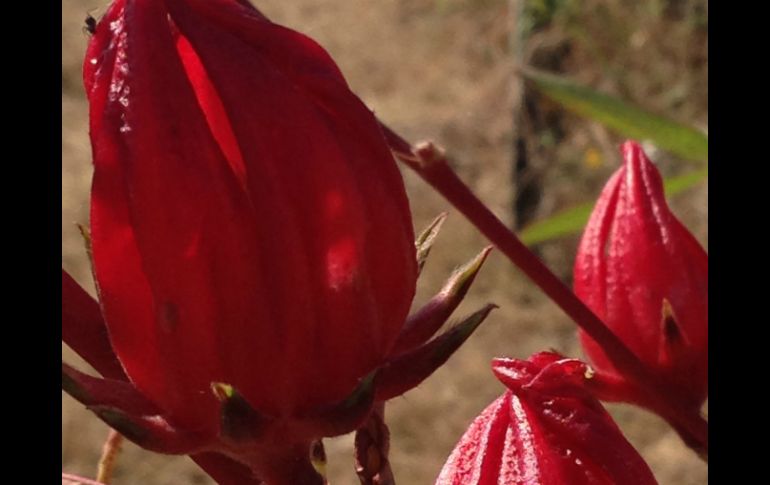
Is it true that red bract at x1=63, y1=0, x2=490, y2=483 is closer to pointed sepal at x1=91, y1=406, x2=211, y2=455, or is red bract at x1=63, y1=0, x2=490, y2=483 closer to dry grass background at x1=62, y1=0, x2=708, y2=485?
pointed sepal at x1=91, y1=406, x2=211, y2=455

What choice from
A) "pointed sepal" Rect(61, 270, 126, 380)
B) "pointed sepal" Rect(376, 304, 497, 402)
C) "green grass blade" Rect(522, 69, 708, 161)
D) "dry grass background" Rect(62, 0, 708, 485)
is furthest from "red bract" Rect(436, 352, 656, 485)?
"dry grass background" Rect(62, 0, 708, 485)

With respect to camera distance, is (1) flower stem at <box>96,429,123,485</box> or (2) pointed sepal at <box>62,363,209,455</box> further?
(1) flower stem at <box>96,429,123,485</box>

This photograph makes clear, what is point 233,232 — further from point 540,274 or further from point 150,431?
point 540,274

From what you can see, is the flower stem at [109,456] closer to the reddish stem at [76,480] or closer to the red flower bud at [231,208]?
the reddish stem at [76,480]

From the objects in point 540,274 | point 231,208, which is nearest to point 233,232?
point 231,208
